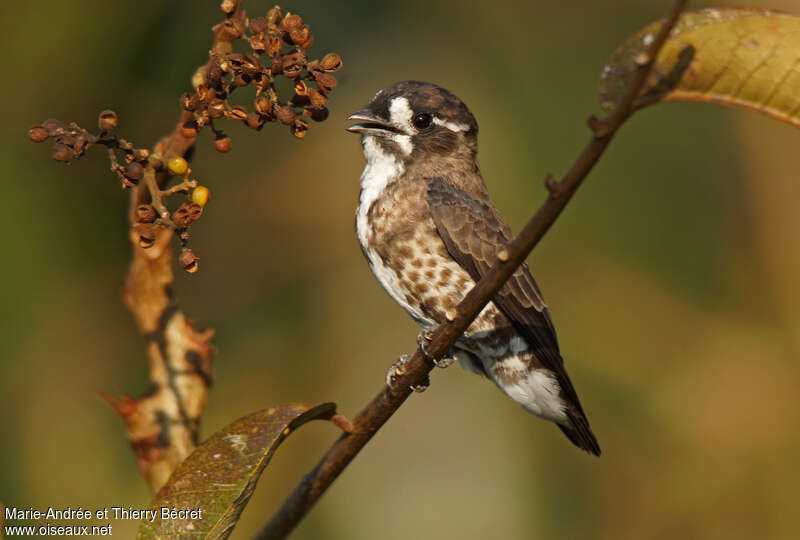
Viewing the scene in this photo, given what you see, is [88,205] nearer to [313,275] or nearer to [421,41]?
[313,275]

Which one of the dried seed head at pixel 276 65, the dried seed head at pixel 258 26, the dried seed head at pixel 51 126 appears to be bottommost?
the dried seed head at pixel 51 126

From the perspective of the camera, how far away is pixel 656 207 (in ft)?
15.2

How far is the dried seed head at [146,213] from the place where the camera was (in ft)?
7.03

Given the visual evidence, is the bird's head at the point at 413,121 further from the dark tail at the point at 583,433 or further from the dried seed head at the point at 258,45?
the dried seed head at the point at 258,45

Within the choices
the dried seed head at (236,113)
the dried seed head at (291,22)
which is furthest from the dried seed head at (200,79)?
the dried seed head at (291,22)

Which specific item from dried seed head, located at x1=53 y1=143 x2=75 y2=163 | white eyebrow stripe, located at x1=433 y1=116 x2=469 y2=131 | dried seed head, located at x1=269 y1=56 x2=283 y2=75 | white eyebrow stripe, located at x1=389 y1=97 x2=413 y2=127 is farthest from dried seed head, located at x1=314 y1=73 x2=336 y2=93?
white eyebrow stripe, located at x1=433 y1=116 x2=469 y2=131

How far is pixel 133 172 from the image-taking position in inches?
83.5

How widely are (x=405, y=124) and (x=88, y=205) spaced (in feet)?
4.64

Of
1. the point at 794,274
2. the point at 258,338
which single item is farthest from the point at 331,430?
the point at 794,274

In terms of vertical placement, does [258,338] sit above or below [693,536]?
below

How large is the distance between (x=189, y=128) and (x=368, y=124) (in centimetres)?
184

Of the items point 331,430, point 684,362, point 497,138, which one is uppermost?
point 497,138

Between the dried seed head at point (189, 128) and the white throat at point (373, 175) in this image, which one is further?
the white throat at point (373, 175)

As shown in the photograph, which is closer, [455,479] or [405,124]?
[405,124]
